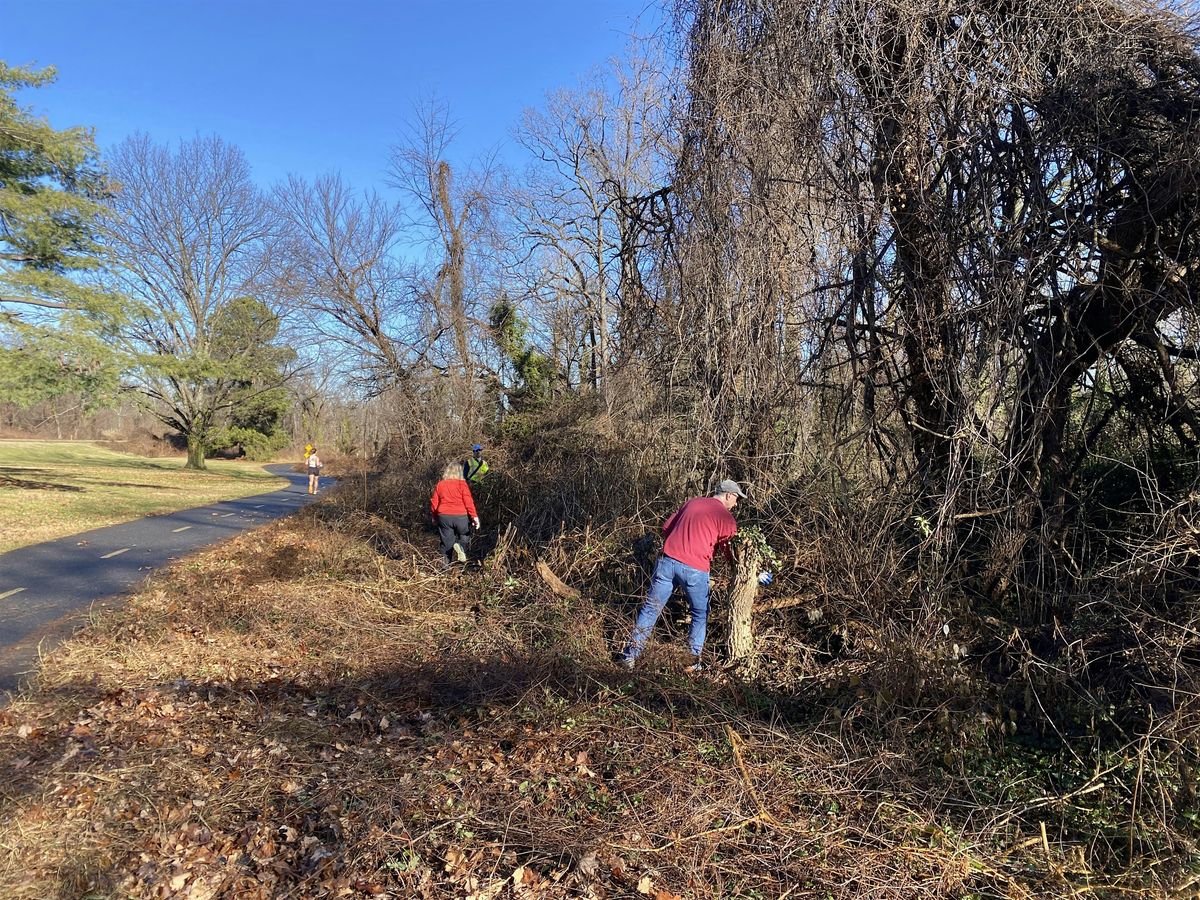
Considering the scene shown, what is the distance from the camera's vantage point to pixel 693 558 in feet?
19.5

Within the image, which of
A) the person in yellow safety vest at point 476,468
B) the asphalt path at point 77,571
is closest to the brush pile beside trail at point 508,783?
the asphalt path at point 77,571

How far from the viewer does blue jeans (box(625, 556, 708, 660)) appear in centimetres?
597

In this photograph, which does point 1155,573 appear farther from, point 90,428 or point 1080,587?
point 90,428

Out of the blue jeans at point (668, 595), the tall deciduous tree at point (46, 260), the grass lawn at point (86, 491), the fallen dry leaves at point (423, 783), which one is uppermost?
the tall deciduous tree at point (46, 260)

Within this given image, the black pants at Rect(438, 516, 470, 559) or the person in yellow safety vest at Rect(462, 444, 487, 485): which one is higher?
the person in yellow safety vest at Rect(462, 444, 487, 485)

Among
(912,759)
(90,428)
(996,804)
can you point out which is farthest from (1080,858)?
(90,428)

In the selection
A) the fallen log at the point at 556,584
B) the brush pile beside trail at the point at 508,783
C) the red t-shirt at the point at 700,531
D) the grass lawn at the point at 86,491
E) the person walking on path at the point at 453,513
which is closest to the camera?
the brush pile beside trail at the point at 508,783

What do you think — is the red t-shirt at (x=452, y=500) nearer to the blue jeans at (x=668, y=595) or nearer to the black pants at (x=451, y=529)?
the black pants at (x=451, y=529)

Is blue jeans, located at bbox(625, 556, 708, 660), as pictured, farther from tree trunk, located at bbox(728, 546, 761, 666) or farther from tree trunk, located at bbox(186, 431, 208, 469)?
tree trunk, located at bbox(186, 431, 208, 469)

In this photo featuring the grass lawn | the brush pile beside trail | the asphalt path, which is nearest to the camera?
the brush pile beside trail

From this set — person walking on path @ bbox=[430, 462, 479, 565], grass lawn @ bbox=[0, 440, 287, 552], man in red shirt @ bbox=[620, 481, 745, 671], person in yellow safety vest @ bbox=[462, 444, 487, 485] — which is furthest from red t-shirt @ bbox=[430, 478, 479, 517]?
grass lawn @ bbox=[0, 440, 287, 552]

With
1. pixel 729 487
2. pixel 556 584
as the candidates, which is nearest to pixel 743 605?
pixel 729 487

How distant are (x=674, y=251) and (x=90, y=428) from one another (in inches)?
3189

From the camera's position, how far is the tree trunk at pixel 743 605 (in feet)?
19.6
